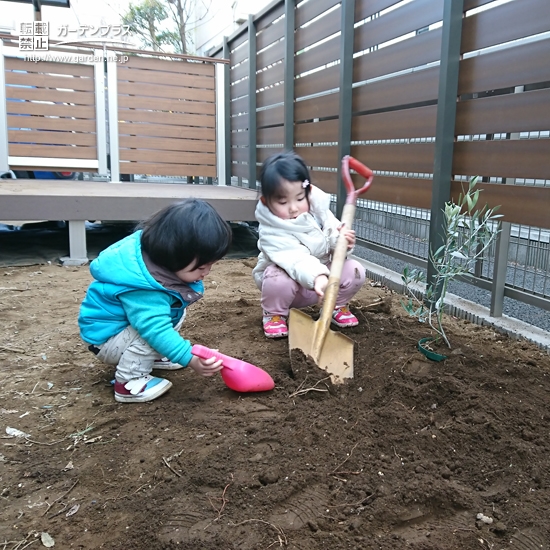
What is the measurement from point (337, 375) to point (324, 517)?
29.5 inches

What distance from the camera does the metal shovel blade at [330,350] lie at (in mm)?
1923

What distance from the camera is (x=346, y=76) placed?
12.8ft

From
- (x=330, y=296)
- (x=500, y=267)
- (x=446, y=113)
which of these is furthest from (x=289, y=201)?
(x=500, y=267)

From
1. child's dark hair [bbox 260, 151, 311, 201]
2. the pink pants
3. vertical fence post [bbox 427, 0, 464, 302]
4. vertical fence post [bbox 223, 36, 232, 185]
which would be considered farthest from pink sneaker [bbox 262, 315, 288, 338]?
vertical fence post [bbox 223, 36, 232, 185]

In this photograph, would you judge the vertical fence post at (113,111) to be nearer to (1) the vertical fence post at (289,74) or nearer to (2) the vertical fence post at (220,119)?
(2) the vertical fence post at (220,119)

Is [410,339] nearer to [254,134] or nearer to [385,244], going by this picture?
[385,244]

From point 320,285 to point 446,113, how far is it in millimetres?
1327

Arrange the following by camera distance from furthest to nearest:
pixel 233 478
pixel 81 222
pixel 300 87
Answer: pixel 300 87, pixel 81 222, pixel 233 478

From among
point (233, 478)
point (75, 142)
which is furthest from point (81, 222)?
point (233, 478)

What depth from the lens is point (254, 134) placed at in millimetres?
6070

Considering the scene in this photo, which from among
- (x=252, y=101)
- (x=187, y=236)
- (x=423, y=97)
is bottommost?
(x=187, y=236)

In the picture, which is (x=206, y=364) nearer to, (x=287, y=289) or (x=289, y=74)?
Answer: (x=287, y=289)

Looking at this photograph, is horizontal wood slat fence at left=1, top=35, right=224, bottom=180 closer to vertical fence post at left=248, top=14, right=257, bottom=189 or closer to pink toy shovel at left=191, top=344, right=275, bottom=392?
vertical fence post at left=248, top=14, right=257, bottom=189

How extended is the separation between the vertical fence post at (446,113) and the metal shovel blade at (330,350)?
3.49ft
